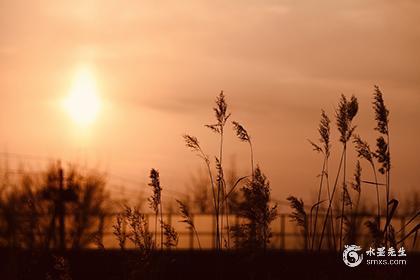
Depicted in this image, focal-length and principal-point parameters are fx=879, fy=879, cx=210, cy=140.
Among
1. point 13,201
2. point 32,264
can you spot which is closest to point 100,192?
point 13,201

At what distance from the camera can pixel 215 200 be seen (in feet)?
21.3

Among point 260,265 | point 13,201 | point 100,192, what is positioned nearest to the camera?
point 260,265

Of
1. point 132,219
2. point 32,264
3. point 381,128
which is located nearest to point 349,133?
point 381,128

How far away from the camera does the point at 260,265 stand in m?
6.30

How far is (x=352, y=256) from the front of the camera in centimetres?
646

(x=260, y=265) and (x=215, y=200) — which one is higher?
(x=215, y=200)

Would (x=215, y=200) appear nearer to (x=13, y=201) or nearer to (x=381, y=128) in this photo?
(x=381, y=128)

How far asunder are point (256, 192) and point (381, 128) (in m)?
1.09

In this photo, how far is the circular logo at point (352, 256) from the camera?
20.5ft

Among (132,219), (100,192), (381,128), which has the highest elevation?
(100,192)

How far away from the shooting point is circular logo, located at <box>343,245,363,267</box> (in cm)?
625

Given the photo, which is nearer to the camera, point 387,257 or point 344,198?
A: point 387,257

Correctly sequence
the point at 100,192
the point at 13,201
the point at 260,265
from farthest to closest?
the point at 100,192 < the point at 13,201 < the point at 260,265

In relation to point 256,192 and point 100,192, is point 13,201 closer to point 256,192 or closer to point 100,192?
point 100,192
